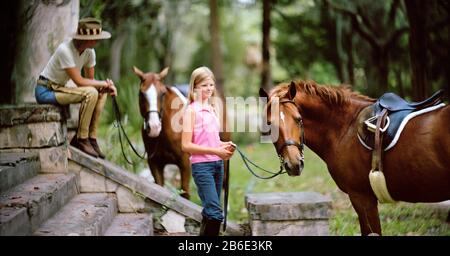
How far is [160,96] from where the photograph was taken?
6023mm

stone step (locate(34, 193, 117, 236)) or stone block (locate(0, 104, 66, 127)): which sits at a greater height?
stone block (locate(0, 104, 66, 127))

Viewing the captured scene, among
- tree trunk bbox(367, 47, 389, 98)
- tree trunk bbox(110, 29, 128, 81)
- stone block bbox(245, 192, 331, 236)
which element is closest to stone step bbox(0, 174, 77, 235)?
stone block bbox(245, 192, 331, 236)

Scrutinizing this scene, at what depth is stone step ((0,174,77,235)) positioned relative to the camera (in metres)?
3.41

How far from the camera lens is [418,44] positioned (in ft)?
22.8

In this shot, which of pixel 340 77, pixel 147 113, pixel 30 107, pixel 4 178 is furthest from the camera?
pixel 340 77

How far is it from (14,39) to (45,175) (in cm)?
224

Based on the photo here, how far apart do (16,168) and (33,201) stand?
67 cm

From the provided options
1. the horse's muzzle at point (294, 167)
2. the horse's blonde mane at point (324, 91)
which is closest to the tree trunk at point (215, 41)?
the horse's blonde mane at point (324, 91)

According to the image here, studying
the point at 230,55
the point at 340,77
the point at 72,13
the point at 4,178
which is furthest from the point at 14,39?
the point at 230,55

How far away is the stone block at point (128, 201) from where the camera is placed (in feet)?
17.0

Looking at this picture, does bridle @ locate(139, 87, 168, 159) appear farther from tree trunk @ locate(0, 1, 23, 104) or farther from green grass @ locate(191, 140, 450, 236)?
tree trunk @ locate(0, 1, 23, 104)

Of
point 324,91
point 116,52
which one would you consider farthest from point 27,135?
point 116,52

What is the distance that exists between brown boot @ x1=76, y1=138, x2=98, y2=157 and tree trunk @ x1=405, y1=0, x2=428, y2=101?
4.65 metres
